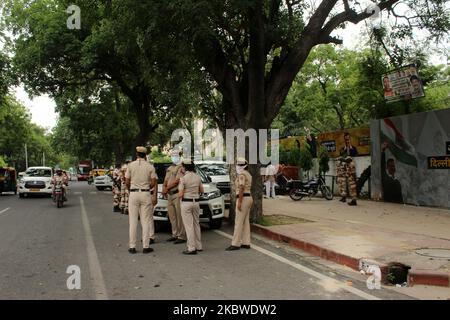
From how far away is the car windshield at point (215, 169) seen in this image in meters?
16.0

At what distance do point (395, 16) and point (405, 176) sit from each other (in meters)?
5.55

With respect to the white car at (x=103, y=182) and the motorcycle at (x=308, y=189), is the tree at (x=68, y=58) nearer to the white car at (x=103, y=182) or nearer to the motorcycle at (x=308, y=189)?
the motorcycle at (x=308, y=189)

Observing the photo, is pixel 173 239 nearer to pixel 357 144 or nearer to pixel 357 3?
pixel 357 3

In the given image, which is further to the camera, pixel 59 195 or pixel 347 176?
pixel 59 195

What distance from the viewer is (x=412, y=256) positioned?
25.1 feet

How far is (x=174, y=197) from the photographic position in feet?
33.8

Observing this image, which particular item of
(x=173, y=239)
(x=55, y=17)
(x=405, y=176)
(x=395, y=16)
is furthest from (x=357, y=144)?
(x=55, y=17)

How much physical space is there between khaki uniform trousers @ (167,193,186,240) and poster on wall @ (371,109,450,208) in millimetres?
8485

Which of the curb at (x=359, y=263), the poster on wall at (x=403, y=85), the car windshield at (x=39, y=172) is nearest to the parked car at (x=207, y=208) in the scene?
the curb at (x=359, y=263)

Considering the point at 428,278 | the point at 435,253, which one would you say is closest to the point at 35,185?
the point at 435,253

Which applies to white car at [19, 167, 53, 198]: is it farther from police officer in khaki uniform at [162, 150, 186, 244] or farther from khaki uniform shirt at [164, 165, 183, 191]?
khaki uniform shirt at [164, 165, 183, 191]

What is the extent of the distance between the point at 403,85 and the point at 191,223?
11758 mm

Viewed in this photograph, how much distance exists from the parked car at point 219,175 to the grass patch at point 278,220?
234cm

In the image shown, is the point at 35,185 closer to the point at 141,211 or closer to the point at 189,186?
the point at 141,211
